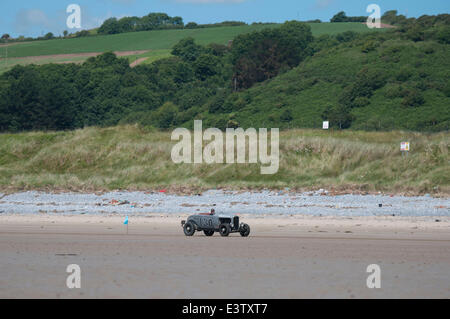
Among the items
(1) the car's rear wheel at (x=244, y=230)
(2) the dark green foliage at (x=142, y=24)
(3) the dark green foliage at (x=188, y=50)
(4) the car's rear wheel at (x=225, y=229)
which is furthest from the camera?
(2) the dark green foliage at (x=142, y=24)

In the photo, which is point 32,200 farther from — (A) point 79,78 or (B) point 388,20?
(B) point 388,20

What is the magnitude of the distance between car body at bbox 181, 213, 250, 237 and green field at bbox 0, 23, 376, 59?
123473 mm

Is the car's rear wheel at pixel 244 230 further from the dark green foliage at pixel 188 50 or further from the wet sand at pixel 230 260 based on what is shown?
the dark green foliage at pixel 188 50

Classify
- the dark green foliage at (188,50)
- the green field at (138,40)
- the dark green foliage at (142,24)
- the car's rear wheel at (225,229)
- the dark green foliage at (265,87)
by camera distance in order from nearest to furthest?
the car's rear wheel at (225,229) < the dark green foliage at (265,87) < the dark green foliage at (188,50) < the green field at (138,40) < the dark green foliage at (142,24)

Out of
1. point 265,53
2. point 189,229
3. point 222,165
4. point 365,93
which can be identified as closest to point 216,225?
point 189,229

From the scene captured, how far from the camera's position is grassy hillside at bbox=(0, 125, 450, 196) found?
29516 millimetres

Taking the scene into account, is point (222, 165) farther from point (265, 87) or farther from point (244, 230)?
point (265, 87)

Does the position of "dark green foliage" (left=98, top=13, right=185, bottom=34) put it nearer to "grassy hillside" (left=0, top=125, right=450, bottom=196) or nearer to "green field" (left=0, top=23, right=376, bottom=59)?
"green field" (left=0, top=23, right=376, bottom=59)

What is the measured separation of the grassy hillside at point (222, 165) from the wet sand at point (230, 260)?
9.71 metres

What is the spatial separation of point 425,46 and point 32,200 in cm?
7463

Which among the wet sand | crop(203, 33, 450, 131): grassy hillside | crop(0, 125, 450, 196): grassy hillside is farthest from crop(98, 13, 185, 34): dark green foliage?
the wet sand

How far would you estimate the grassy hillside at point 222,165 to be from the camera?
96.8 ft

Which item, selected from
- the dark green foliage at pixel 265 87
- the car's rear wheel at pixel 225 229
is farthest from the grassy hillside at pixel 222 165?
the dark green foliage at pixel 265 87
